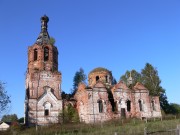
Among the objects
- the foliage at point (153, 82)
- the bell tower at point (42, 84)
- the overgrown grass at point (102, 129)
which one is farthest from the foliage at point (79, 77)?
the overgrown grass at point (102, 129)

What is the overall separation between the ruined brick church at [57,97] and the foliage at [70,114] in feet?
1.95

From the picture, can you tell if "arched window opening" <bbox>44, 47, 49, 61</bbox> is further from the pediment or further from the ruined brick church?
the pediment

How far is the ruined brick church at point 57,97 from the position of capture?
29487 millimetres

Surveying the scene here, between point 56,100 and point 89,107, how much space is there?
411 cm

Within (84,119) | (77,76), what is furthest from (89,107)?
(77,76)

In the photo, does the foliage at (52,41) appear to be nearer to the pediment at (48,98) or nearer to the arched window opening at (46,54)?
the arched window opening at (46,54)

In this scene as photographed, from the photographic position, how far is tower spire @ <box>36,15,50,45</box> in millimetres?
32334

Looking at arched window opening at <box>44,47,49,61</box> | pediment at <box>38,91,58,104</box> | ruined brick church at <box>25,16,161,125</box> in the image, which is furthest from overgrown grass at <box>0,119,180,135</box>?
arched window opening at <box>44,47,49,61</box>

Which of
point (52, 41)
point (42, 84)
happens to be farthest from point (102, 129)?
point (52, 41)

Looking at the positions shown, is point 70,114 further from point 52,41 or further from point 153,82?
point 153,82

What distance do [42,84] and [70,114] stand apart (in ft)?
16.6

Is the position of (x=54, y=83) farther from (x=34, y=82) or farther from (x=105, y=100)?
(x=105, y=100)

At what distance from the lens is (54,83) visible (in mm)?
31266

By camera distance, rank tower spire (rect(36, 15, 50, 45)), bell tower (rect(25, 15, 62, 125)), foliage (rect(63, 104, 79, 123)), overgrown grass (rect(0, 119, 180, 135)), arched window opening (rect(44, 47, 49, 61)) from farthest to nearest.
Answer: tower spire (rect(36, 15, 50, 45)) → arched window opening (rect(44, 47, 49, 61)) → foliage (rect(63, 104, 79, 123)) → bell tower (rect(25, 15, 62, 125)) → overgrown grass (rect(0, 119, 180, 135))
